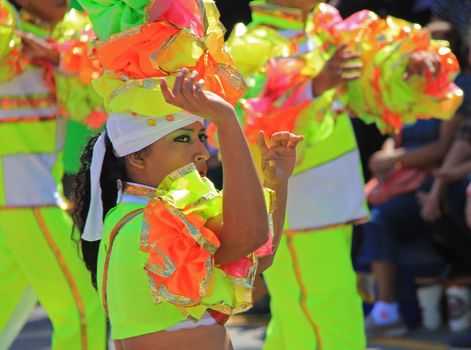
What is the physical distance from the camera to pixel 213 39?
9.40 feet

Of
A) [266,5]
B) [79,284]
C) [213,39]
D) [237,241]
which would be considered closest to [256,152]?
[266,5]

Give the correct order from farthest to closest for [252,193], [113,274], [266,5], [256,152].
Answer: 1. [266,5]
2. [256,152]
3. [113,274]
4. [252,193]

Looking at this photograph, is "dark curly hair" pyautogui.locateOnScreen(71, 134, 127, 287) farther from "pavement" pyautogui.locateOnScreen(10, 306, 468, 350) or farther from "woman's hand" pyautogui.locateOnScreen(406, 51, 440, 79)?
"pavement" pyautogui.locateOnScreen(10, 306, 468, 350)

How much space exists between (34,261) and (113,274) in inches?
76.5

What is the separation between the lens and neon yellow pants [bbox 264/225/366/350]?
169 inches

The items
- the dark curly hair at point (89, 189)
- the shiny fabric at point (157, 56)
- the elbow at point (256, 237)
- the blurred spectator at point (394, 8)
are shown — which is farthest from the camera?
the blurred spectator at point (394, 8)

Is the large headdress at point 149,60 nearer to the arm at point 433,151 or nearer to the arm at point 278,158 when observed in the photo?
the arm at point 278,158

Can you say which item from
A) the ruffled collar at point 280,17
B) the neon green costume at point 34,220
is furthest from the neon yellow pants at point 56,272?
the ruffled collar at point 280,17

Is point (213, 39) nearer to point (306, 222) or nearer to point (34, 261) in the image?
point (306, 222)

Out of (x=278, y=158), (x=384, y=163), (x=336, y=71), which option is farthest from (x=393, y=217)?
(x=278, y=158)

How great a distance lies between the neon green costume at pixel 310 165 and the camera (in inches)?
166

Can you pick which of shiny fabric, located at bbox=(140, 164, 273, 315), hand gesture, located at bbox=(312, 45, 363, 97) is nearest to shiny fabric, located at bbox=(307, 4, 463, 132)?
hand gesture, located at bbox=(312, 45, 363, 97)

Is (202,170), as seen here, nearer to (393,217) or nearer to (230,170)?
(230,170)

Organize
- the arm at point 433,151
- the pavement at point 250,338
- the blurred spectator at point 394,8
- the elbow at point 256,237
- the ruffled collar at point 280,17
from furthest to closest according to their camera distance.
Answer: the blurred spectator at point 394,8, the arm at point 433,151, the pavement at point 250,338, the ruffled collar at point 280,17, the elbow at point 256,237
